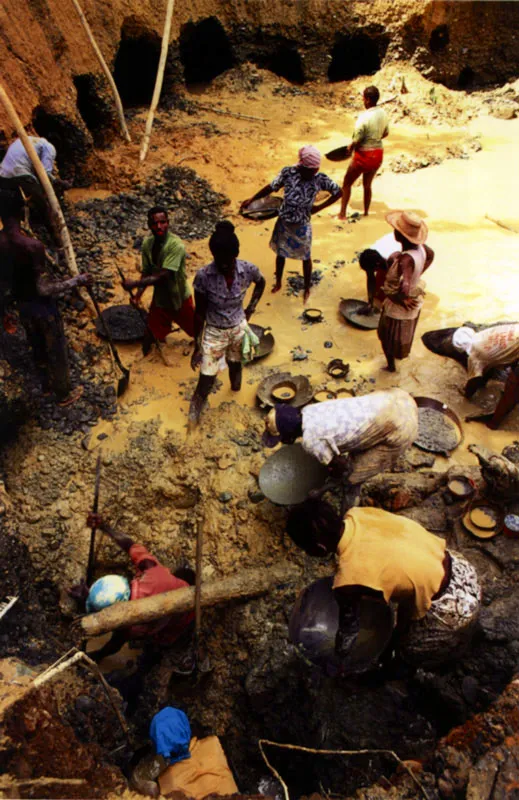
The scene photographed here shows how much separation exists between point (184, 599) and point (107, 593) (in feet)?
1.74

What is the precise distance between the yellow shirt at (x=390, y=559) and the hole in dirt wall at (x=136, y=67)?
11903 mm

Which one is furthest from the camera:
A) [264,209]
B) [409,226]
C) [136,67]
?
[136,67]

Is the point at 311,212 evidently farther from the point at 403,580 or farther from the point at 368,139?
the point at 403,580

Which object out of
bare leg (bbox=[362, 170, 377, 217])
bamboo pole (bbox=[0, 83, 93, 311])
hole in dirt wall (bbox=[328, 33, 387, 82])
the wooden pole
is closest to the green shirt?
bamboo pole (bbox=[0, 83, 93, 311])

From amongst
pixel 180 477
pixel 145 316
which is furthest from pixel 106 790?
pixel 145 316

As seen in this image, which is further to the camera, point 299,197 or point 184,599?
point 299,197

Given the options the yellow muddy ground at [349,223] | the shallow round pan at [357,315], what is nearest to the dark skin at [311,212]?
the yellow muddy ground at [349,223]

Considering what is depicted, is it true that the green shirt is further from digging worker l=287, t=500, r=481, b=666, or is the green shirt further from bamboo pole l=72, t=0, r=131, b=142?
bamboo pole l=72, t=0, r=131, b=142

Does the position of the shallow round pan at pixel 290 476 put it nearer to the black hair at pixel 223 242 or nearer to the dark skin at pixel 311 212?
the black hair at pixel 223 242

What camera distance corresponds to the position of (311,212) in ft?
20.0

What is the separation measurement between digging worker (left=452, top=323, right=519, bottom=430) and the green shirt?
2.86m

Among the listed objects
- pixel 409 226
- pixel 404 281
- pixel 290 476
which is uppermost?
pixel 409 226

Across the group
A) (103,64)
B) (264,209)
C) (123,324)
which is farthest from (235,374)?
(103,64)

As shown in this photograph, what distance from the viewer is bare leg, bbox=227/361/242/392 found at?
5168mm
